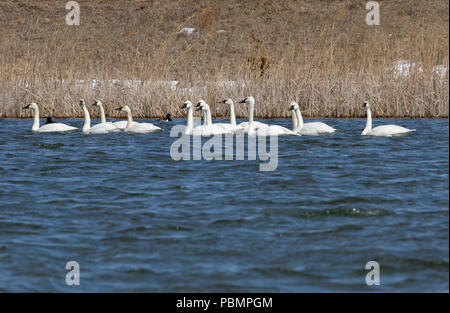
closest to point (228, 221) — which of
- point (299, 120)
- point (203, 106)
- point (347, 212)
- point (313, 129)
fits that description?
point (347, 212)

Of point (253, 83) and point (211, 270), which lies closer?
point (211, 270)

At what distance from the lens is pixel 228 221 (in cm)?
822

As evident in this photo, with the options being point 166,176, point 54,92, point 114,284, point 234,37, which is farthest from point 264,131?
point 234,37

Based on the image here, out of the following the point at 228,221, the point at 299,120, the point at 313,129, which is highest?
the point at 299,120

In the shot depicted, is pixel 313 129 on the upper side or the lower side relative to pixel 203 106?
lower

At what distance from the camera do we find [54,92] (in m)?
20.8

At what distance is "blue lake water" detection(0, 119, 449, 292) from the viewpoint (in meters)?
6.35

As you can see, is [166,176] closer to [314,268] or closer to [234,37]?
[314,268]

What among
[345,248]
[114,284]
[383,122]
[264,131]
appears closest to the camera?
[114,284]

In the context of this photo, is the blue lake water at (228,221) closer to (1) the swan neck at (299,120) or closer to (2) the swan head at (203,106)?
(1) the swan neck at (299,120)

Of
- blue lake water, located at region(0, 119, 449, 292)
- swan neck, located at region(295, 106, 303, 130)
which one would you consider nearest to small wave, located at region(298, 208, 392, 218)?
blue lake water, located at region(0, 119, 449, 292)

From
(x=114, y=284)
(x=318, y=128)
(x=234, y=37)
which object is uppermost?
(x=234, y=37)

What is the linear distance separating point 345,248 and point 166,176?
4938 mm

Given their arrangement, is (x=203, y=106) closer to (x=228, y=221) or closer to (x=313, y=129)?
(x=313, y=129)
